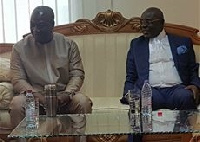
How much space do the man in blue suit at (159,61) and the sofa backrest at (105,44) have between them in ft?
0.66

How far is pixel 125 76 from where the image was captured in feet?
11.3

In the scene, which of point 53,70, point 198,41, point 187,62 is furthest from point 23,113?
point 198,41

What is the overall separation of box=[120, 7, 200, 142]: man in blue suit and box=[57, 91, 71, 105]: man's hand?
1.59 feet

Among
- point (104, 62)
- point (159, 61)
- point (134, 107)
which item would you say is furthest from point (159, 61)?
point (134, 107)

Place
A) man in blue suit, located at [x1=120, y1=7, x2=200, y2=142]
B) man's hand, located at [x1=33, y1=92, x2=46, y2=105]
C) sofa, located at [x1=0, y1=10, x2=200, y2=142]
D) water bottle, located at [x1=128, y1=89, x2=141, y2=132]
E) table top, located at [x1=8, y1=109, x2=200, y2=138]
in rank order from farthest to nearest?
sofa, located at [x1=0, y1=10, x2=200, y2=142]
man in blue suit, located at [x1=120, y1=7, x2=200, y2=142]
man's hand, located at [x1=33, y1=92, x2=46, y2=105]
water bottle, located at [x1=128, y1=89, x2=141, y2=132]
table top, located at [x1=8, y1=109, x2=200, y2=138]

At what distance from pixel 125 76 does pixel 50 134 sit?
1.40 metres

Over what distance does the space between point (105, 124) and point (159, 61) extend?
3.25 ft

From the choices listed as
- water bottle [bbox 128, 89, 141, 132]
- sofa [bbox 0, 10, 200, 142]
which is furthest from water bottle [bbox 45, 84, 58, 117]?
sofa [bbox 0, 10, 200, 142]

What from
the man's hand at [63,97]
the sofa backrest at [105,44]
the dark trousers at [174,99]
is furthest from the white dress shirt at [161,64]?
the man's hand at [63,97]

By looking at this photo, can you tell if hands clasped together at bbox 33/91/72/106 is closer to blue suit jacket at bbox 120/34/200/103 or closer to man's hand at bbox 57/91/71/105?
man's hand at bbox 57/91/71/105

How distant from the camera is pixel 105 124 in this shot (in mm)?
2406

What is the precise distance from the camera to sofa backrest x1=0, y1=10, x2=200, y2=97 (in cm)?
347

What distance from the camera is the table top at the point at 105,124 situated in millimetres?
2182

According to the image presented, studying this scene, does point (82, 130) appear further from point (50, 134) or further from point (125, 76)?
point (125, 76)
